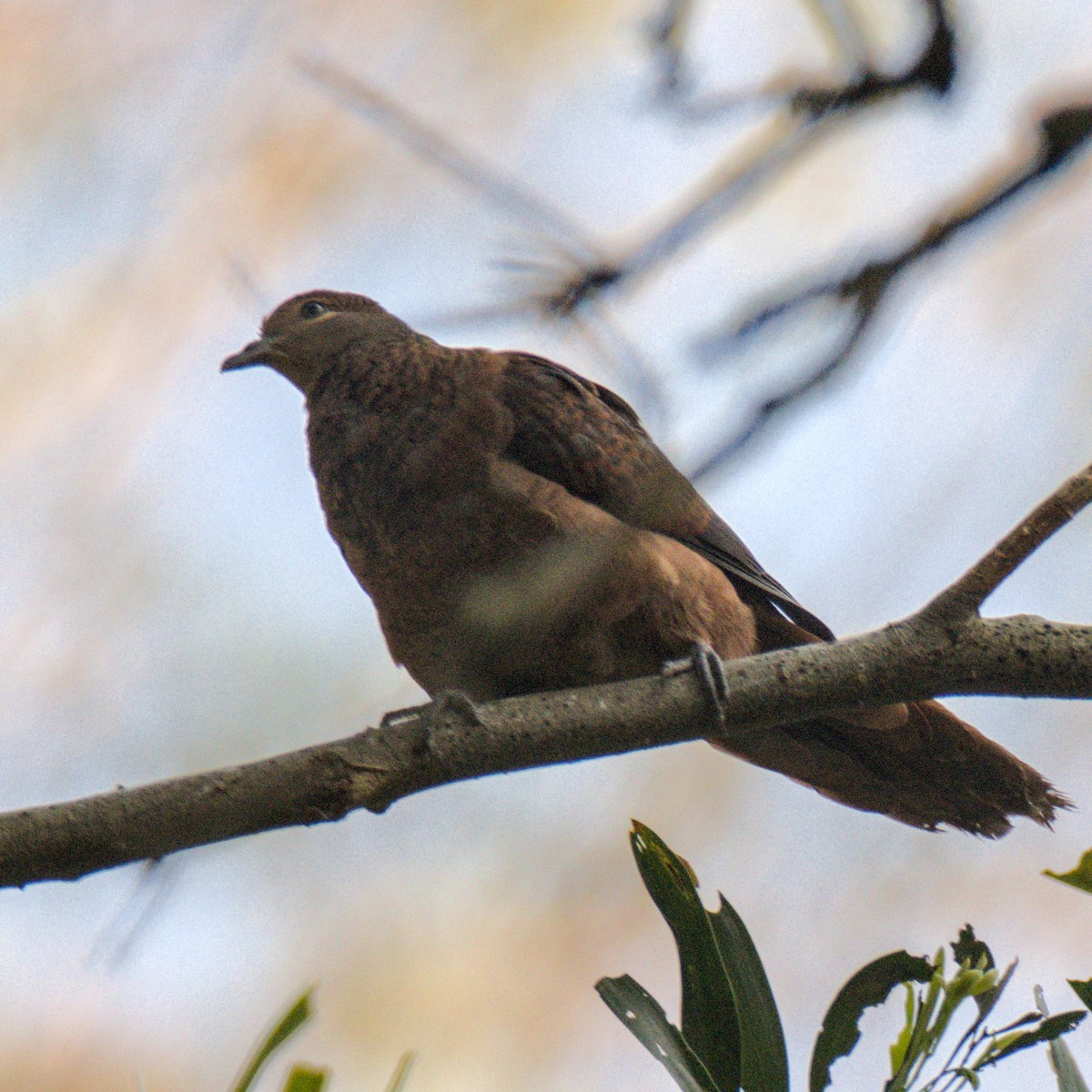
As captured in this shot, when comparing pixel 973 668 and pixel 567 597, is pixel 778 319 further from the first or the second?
→ pixel 567 597

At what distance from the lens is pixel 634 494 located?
376 centimetres

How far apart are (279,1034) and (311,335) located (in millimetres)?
3010

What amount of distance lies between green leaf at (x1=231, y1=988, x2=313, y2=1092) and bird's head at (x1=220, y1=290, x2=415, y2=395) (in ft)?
8.74

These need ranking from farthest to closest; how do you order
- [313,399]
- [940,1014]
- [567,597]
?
[313,399] → [567,597] → [940,1014]

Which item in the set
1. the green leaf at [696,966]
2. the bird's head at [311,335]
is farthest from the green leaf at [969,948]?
the bird's head at [311,335]

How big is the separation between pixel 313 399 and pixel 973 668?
93.0 inches

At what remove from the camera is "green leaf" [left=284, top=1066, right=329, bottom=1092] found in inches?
85.1

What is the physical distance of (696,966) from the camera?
7.70ft

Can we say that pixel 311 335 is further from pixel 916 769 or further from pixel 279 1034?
pixel 279 1034

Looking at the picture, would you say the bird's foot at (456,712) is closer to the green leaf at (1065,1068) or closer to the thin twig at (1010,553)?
the thin twig at (1010,553)

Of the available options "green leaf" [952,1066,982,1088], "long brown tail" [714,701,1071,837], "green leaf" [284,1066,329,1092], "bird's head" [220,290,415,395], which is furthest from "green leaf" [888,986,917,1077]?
"bird's head" [220,290,415,395]

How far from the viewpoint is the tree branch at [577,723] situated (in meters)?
2.62

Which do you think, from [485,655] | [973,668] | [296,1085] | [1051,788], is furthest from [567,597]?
[296,1085]

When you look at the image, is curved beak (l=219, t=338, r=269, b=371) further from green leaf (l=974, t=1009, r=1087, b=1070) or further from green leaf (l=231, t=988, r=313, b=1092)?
green leaf (l=974, t=1009, r=1087, b=1070)
